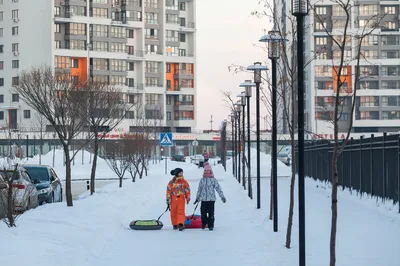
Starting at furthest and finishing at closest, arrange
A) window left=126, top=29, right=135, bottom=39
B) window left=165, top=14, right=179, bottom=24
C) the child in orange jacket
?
window left=165, top=14, right=179, bottom=24 < window left=126, top=29, right=135, bottom=39 < the child in orange jacket

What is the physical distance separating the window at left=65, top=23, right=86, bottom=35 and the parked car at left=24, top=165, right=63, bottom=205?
81806 mm

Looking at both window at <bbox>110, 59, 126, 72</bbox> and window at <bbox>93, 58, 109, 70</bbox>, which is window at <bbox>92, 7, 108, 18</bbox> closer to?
window at <bbox>93, 58, 109, 70</bbox>

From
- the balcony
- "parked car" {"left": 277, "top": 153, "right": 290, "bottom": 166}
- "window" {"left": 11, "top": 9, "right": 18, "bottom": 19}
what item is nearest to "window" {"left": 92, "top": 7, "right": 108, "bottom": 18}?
"window" {"left": 11, "top": 9, "right": 18, "bottom": 19}

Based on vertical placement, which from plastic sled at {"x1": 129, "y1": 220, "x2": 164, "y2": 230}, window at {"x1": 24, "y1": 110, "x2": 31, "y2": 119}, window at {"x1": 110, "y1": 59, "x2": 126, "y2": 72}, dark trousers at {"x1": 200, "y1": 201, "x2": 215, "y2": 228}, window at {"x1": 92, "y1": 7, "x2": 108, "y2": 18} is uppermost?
window at {"x1": 92, "y1": 7, "x2": 108, "y2": 18}

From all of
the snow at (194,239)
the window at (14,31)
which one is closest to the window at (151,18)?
the window at (14,31)

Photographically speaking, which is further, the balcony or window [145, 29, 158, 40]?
the balcony

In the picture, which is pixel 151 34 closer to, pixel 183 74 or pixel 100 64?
pixel 183 74

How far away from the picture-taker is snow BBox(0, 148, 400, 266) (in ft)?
41.5

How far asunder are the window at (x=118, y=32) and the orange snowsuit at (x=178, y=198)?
93835 mm

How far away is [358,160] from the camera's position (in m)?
27.9

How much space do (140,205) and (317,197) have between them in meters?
6.91

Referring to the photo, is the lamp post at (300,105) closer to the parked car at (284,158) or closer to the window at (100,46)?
the parked car at (284,158)

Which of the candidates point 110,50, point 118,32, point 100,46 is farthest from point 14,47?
point 118,32

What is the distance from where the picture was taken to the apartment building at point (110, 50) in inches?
4220
